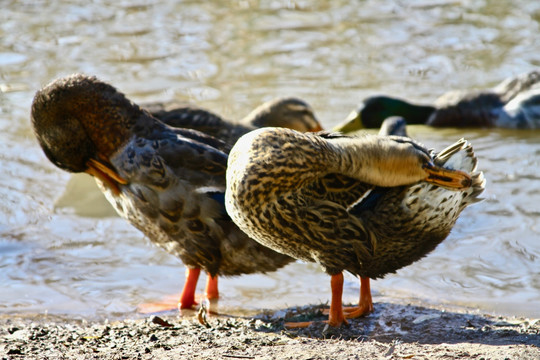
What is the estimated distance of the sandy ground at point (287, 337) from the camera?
407 cm

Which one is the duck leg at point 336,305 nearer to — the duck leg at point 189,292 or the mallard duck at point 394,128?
the duck leg at point 189,292

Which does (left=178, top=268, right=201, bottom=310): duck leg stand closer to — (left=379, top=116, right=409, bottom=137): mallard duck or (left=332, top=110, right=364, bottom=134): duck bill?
(left=379, top=116, right=409, bottom=137): mallard duck

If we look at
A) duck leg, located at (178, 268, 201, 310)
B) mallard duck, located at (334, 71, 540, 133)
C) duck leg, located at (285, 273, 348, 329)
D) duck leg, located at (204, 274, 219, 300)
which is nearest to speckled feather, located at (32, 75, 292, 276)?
duck leg, located at (178, 268, 201, 310)

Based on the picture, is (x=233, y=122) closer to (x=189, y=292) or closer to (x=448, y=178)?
(x=189, y=292)

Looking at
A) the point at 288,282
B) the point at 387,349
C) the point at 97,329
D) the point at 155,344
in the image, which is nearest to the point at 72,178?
the point at 288,282

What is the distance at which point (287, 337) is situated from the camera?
14.7 feet

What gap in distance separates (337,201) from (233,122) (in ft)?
12.5

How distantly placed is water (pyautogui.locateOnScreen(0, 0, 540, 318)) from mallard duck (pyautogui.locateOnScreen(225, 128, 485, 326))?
864mm

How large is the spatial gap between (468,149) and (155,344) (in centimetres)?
229

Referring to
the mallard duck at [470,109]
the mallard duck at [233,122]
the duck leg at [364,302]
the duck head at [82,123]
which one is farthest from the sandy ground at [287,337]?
the mallard duck at [470,109]

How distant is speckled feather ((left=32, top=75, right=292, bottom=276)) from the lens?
5340mm

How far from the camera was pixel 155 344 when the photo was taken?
4.33m

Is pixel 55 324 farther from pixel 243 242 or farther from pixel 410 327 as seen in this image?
pixel 410 327

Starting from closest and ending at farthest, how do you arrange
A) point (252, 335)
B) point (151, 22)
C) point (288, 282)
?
point (252, 335)
point (288, 282)
point (151, 22)
